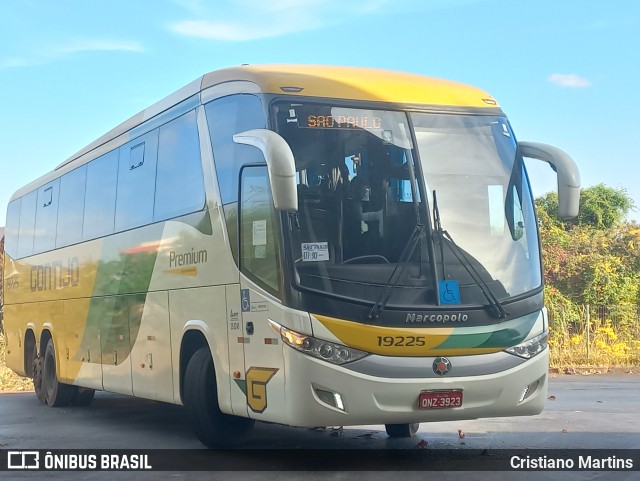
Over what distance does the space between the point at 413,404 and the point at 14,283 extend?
42.0 feet

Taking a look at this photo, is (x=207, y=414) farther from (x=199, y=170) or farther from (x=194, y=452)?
(x=199, y=170)

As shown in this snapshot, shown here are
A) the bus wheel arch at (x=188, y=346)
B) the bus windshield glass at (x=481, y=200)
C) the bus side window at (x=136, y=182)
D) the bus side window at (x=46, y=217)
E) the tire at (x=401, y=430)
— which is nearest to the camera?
the bus windshield glass at (x=481, y=200)

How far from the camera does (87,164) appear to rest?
15.2 metres

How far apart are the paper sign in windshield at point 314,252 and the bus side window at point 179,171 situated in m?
2.24

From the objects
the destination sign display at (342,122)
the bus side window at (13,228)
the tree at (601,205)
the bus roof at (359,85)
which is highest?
the tree at (601,205)

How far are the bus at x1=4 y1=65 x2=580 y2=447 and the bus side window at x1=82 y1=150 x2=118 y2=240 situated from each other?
2735 millimetres

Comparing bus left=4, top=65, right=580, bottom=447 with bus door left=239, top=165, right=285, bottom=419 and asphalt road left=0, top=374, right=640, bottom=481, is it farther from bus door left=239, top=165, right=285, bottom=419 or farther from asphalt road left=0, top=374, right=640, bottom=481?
asphalt road left=0, top=374, right=640, bottom=481

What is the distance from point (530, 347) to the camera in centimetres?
908

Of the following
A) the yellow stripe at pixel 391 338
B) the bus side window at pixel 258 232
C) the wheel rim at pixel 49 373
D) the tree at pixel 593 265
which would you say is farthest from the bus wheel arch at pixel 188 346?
the tree at pixel 593 265

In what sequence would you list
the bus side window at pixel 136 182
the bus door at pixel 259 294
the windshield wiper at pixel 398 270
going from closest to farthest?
1. the windshield wiper at pixel 398 270
2. the bus door at pixel 259 294
3. the bus side window at pixel 136 182

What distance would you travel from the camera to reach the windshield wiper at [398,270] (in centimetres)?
844

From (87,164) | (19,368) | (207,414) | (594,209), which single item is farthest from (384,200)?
(594,209)

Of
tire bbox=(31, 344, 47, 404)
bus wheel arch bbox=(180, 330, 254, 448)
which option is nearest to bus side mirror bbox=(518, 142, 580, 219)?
bus wheel arch bbox=(180, 330, 254, 448)

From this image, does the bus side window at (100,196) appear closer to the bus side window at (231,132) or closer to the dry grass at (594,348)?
the bus side window at (231,132)
